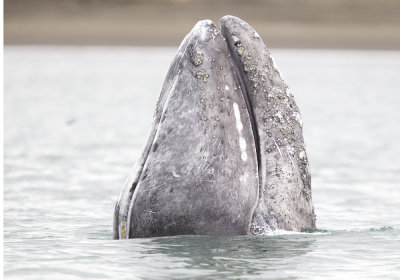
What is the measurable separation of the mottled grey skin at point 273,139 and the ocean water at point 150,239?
6.2 inches

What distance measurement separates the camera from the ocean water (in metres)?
6.00

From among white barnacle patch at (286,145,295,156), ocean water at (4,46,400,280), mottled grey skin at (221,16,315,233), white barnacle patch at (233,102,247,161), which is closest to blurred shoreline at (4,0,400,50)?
ocean water at (4,46,400,280)

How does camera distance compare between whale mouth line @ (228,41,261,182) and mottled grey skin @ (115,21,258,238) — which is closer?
mottled grey skin @ (115,21,258,238)

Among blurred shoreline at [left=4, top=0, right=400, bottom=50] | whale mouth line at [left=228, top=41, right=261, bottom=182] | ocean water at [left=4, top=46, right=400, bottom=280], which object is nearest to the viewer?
ocean water at [left=4, top=46, right=400, bottom=280]

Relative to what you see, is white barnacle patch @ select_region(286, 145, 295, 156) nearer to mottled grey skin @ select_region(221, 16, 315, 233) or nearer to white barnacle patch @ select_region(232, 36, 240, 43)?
mottled grey skin @ select_region(221, 16, 315, 233)

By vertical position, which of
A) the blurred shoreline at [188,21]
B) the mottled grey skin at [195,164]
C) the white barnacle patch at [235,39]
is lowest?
the mottled grey skin at [195,164]

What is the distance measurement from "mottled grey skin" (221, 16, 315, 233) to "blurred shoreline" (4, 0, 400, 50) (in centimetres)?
5078

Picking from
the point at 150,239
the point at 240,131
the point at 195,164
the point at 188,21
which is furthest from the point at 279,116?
the point at 188,21

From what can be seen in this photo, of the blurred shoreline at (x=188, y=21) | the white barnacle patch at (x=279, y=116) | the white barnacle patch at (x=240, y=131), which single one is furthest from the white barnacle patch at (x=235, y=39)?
the blurred shoreline at (x=188, y=21)

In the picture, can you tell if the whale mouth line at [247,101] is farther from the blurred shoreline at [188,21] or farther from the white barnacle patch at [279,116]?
the blurred shoreline at [188,21]

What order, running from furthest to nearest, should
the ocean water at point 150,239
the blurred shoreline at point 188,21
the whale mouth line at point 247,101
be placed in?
the blurred shoreline at point 188,21, the whale mouth line at point 247,101, the ocean water at point 150,239

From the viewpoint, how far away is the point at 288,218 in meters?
6.37

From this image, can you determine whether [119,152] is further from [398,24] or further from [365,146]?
[398,24]

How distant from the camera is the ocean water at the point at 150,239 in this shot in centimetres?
600
